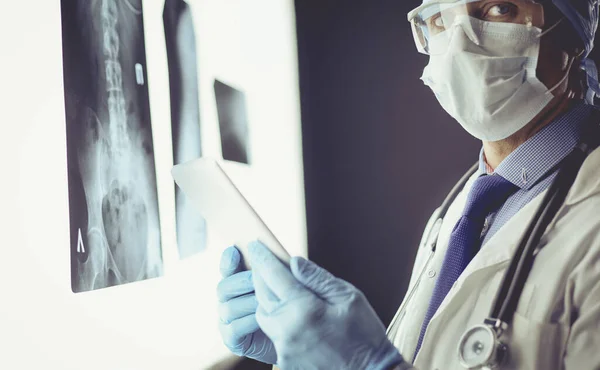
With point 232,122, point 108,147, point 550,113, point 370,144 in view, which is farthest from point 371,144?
point 108,147

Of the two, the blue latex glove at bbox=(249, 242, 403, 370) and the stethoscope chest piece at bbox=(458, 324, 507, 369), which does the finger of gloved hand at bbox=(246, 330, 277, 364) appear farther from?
the stethoscope chest piece at bbox=(458, 324, 507, 369)

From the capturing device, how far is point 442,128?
127cm

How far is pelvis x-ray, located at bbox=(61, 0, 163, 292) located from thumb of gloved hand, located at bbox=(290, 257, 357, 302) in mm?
321

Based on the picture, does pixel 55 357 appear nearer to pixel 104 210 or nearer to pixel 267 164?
pixel 104 210

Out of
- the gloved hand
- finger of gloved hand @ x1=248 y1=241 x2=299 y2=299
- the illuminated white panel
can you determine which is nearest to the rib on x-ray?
the illuminated white panel

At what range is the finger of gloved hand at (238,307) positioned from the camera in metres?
0.99

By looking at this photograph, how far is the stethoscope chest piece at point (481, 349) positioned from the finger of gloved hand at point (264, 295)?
27cm

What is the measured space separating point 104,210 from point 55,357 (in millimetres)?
232

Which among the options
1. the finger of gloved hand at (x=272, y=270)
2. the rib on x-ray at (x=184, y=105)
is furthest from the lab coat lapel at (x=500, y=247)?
the rib on x-ray at (x=184, y=105)

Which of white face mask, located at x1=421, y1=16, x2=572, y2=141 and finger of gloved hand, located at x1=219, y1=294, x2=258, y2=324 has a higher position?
white face mask, located at x1=421, y1=16, x2=572, y2=141

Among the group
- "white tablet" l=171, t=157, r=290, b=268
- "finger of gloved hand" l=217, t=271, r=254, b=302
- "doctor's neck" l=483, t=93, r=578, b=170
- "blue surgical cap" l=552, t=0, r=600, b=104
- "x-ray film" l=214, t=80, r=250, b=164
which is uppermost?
"blue surgical cap" l=552, t=0, r=600, b=104

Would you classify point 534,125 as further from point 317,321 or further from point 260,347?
point 260,347

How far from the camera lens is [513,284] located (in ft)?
2.68

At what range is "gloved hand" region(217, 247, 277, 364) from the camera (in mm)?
988
